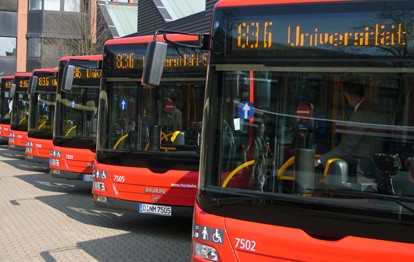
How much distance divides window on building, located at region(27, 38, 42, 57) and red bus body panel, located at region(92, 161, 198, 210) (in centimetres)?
3795

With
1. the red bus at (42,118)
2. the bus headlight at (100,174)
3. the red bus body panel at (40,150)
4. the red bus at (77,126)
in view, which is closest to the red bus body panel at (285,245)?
the bus headlight at (100,174)

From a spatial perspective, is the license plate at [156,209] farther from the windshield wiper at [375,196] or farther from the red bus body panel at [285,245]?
the windshield wiper at [375,196]

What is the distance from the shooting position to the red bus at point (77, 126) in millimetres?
11375

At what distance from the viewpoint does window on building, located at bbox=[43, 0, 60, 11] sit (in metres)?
42.2

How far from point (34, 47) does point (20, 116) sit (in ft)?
84.0

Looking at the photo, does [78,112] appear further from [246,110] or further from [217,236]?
[217,236]

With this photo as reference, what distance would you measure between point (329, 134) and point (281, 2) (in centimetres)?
107

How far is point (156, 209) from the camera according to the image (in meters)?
7.55

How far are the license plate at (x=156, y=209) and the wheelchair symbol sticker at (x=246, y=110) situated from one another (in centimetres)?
360

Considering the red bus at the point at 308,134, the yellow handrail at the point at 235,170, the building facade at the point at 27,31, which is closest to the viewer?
the red bus at the point at 308,134

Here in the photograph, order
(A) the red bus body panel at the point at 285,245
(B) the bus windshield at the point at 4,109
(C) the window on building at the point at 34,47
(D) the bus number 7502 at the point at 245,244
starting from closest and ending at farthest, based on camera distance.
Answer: (A) the red bus body panel at the point at 285,245
(D) the bus number 7502 at the point at 245,244
(B) the bus windshield at the point at 4,109
(C) the window on building at the point at 34,47

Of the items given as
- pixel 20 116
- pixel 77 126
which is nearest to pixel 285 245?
pixel 77 126

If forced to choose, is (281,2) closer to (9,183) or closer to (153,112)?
(153,112)

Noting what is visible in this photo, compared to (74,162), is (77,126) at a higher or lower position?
higher
